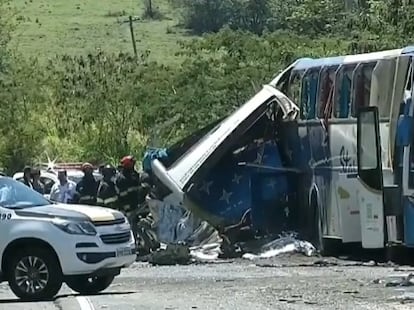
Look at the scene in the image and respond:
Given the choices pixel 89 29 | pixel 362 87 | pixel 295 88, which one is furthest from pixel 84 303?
pixel 89 29

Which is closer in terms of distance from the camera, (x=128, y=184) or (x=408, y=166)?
(x=408, y=166)

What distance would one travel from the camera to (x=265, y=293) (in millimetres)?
16094

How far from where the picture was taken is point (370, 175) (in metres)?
20.1

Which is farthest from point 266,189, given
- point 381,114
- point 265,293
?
point 265,293

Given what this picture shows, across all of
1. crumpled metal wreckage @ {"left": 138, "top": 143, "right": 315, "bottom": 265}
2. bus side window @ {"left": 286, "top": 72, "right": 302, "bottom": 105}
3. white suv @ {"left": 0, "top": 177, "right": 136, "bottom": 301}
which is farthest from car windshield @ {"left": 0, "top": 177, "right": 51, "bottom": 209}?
bus side window @ {"left": 286, "top": 72, "right": 302, "bottom": 105}

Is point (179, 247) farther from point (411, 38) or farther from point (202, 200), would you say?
point (411, 38)

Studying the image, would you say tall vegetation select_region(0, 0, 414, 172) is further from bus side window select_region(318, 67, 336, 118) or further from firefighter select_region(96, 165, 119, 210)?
bus side window select_region(318, 67, 336, 118)

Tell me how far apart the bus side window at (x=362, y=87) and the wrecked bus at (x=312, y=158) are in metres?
0.02

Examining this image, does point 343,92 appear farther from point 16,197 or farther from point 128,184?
point 16,197

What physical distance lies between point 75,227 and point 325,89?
772 centimetres

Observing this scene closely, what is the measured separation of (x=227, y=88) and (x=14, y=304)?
2607 cm

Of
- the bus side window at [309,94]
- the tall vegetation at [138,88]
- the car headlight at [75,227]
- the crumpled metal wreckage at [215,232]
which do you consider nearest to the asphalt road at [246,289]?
the car headlight at [75,227]

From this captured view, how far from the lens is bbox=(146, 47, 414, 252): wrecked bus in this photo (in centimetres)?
2006

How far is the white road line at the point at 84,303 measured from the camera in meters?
14.9
